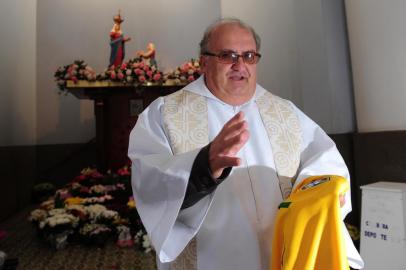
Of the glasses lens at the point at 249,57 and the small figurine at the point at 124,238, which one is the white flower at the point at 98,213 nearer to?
the small figurine at the point at 124,238

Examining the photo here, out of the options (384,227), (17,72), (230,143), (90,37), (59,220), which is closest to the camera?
(230,143)

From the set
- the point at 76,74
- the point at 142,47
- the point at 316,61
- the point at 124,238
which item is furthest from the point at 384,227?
the point at 142,47

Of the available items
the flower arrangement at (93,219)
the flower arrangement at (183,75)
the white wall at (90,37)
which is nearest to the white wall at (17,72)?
the white wall at (90,37)

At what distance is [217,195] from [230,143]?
455 millimetres

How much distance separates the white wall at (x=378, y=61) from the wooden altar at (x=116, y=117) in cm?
286

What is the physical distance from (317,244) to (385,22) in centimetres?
257

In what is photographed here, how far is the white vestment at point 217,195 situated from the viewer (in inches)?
44.5

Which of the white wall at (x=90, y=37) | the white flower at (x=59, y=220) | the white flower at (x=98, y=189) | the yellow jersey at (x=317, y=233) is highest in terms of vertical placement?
the white wall at (x=90, y=37)

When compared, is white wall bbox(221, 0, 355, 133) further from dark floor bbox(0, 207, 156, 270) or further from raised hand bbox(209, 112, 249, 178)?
raised hand bbox(209, 112, 249, 178)

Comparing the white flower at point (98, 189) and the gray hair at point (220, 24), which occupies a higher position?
the gray hair at point (220, 24)

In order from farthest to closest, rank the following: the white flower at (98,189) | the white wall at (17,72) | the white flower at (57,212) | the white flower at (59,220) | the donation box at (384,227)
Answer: the white wall at (17,72) < the white flower at (98,189) < the white flower at (57,212) < the white flower at (59,220) < the donation box at (384,227)

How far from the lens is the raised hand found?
0.92 metres

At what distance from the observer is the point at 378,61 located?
2.92 metres

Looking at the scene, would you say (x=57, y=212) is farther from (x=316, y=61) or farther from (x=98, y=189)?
(x=316, y=61)
